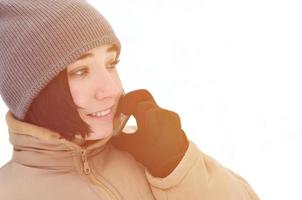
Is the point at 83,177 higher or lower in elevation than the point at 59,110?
lower

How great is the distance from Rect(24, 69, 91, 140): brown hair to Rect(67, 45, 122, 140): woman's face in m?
0.01

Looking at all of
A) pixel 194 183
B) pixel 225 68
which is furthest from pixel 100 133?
pixel 225 68

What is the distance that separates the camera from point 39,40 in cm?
96

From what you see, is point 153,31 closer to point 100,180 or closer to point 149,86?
point 149,86

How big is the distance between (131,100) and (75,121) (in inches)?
5.7

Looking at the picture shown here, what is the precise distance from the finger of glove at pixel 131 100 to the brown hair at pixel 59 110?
0.10m

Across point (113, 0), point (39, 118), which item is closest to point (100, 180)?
point (39, 118)

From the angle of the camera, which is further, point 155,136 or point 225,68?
point 225,68

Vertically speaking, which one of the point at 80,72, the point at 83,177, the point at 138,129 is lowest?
the point at 83,177

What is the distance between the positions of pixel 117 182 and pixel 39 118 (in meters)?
0.22

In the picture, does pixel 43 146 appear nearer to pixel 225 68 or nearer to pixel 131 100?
pixel 131 100

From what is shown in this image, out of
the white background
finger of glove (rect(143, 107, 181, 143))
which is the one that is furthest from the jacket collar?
the white background

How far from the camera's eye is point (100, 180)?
1003 mm

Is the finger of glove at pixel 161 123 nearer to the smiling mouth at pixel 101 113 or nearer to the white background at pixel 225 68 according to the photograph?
the smiling mouth at pixel 101 113
